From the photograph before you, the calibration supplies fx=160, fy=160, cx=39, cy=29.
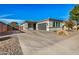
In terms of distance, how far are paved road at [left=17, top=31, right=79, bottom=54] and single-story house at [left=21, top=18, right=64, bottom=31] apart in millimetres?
Result: 54

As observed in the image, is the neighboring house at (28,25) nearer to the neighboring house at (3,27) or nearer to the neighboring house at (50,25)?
the neighboring house at (50,25)

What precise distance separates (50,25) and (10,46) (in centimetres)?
48

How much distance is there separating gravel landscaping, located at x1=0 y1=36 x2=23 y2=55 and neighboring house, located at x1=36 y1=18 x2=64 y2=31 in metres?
0.28

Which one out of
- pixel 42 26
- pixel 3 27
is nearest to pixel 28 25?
pixel 42 26

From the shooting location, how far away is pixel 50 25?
5.72ft

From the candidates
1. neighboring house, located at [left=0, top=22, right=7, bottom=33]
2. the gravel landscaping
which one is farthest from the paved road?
neighboring house, located at [left=0, top=22, right=7, bottom=33]

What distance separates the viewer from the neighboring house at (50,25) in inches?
67.3

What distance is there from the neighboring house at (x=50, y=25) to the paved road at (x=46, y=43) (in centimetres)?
5

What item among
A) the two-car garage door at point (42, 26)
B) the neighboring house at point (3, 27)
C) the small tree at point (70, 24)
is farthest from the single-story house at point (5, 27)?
the small tree at point (70, 24)

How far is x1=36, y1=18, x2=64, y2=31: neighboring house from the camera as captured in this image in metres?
1.71

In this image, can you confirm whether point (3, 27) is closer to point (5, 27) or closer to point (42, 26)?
point (5, 27)

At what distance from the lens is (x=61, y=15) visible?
1711 millimetres

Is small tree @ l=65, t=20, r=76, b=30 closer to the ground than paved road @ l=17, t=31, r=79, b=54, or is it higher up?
higher up

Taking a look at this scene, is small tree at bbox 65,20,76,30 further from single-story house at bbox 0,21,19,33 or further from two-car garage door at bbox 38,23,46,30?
single-story house at bbox 0,21,19,33
